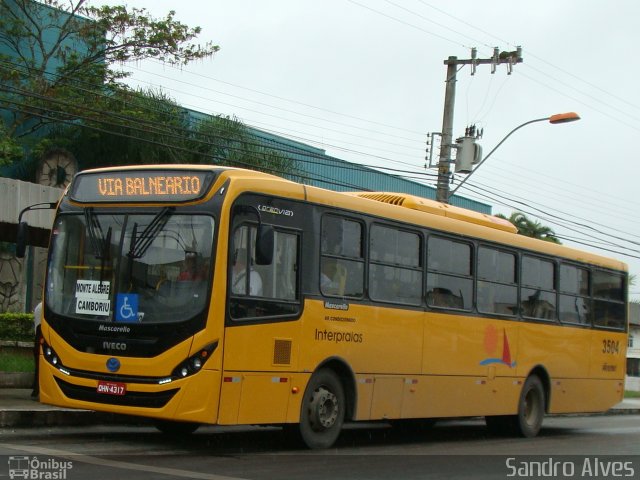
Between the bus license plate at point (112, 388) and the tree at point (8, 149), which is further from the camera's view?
the tree at point (8, 149)

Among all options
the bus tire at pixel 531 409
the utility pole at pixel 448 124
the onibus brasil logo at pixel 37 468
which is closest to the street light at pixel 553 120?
the utility pole at pixel 448 124

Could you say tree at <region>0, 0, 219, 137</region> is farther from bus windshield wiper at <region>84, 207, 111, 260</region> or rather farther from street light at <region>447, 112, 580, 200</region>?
bus windshield wiper at <region>84, 207, 111, 260</region>

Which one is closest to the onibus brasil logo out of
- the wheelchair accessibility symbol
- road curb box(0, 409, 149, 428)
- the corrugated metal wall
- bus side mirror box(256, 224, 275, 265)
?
the wheelchair accessibility symbol

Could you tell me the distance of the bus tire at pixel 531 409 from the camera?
17.0m

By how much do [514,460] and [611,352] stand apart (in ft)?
25.3

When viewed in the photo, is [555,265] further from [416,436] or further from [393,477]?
[393,477]

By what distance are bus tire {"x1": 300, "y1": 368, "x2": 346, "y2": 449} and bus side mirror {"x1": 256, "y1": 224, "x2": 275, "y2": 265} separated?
1.93 metres

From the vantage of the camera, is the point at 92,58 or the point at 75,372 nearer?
the point at 75,372

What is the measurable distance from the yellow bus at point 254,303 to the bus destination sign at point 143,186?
0.6 inches

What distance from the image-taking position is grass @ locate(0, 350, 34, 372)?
17844 millimetres

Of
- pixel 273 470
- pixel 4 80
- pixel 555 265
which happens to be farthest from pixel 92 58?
pixel 273 470

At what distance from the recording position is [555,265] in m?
17.9

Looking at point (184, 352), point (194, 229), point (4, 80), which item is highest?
point (4, 80)

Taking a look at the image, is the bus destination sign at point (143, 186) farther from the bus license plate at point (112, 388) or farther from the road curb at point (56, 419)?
the road curb at point (56, 419)
